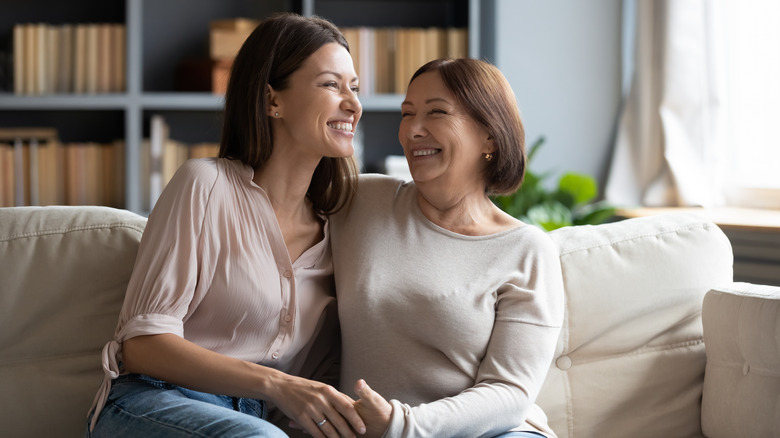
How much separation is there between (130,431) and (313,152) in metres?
0.61

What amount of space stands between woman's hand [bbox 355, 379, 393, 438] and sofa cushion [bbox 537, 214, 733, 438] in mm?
499

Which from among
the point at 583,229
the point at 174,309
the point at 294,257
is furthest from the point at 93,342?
the point at 583,229

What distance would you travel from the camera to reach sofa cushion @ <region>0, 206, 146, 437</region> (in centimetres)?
156

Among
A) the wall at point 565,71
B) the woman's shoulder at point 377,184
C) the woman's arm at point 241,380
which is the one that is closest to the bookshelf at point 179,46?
the wall at point 565,71

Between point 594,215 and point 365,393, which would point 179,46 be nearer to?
point 594,215

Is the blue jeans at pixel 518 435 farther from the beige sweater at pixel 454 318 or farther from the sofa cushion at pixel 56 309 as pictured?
the sofa cushion at pixel 56 309

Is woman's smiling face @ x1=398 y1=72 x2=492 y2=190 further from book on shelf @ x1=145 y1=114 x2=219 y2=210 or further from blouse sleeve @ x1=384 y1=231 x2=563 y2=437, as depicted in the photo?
book on shelf @ x1=145 y1=114 x2=219 y2=210

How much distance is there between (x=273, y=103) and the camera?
1608mm

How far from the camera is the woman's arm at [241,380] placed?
4.35ft

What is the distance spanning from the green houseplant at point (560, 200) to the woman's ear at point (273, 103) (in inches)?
65.1

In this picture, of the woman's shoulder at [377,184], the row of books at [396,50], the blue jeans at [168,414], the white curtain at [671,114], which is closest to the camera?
the blue jeans at [168,414]

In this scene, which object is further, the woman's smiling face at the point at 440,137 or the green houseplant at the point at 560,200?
the green houseplant at the point at 560,200

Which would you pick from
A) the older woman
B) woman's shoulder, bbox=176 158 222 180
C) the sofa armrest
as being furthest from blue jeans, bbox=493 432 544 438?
woman's shoulder, bbox=176 158 222 180

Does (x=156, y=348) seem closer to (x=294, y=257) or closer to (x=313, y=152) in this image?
(x=294, y=257)
